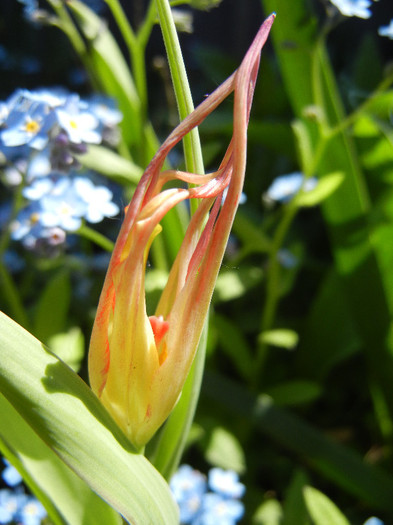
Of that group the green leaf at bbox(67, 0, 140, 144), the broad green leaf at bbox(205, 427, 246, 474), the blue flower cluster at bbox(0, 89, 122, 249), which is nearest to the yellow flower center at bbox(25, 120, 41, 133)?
the blue flower cluster at bbox(0, 89, 122, 249)

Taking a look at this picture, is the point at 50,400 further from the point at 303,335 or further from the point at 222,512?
the point at 303,335

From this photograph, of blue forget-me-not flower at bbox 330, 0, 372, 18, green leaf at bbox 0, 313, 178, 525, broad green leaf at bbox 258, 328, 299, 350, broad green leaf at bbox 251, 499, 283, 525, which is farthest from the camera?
broad green leaf at bbox 258, 328, 299, 350

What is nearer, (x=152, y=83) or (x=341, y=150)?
(x=341, y=150)

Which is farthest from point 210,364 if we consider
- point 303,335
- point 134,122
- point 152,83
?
Answer: point 152,83

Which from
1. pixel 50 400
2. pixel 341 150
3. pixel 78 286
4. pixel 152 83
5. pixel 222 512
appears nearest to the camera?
pixel 50 400

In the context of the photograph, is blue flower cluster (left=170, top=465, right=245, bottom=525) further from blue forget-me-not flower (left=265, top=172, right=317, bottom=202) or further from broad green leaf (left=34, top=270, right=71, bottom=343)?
blue forget-me-not flower (left=265, top=172, right=317, bottom=202)

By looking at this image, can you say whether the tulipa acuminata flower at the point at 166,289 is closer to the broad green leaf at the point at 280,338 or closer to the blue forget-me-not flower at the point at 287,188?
the broad green leaf at the point at 280,338

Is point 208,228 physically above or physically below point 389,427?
above
